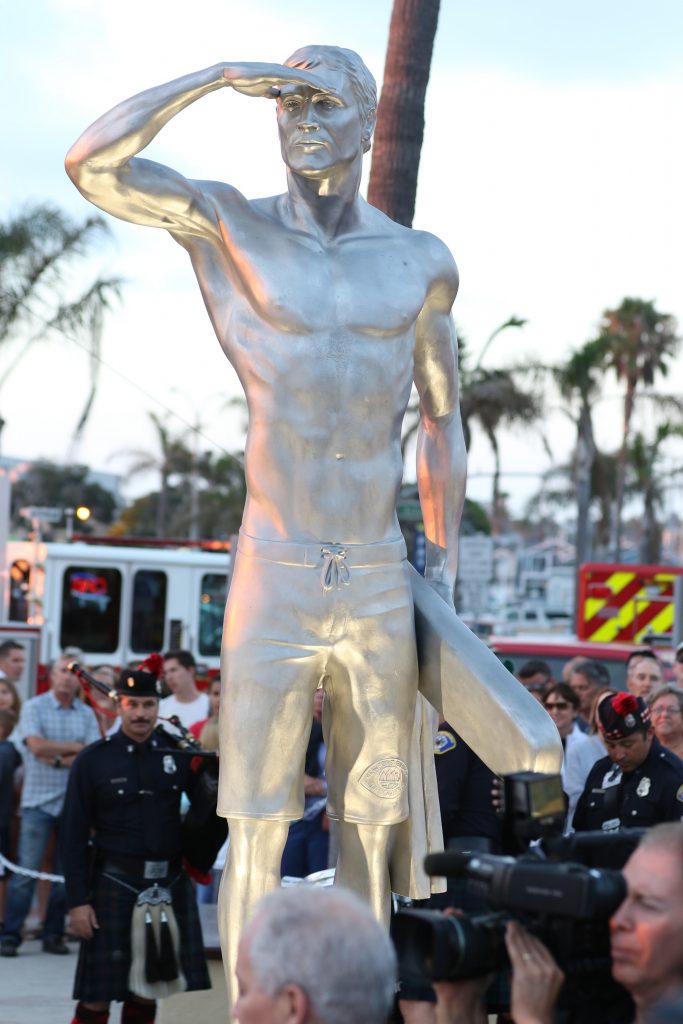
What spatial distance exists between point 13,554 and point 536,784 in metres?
16.6

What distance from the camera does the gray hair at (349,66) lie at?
3.92 meters

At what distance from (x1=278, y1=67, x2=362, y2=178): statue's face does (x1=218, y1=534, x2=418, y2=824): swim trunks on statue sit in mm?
959

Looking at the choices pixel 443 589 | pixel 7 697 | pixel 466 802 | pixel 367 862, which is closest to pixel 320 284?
pixel 443 589

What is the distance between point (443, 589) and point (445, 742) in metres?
3.06

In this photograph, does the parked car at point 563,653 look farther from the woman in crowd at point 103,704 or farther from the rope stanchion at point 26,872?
the rope stanchion at point 26,872

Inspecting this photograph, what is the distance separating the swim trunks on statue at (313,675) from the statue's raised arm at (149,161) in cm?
85

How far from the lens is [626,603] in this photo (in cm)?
1753

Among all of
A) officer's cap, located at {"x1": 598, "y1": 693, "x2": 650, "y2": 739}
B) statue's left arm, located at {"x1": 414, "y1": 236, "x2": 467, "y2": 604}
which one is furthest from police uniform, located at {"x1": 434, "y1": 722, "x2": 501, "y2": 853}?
statue's left arm, located at {"x1": 414, "y1": 236, "x2": 467, "y2": 604}

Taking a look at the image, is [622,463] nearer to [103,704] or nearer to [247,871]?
[103,704]

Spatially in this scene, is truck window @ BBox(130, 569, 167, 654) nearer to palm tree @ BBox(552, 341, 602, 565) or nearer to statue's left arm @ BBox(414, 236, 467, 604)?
statue's left arm @ BBox(414, 236, 467, 604)

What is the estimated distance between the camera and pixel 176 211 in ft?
12.8

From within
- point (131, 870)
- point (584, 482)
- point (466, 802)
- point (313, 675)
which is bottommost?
point (131, 870)

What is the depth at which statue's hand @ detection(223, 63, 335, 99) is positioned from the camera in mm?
3725

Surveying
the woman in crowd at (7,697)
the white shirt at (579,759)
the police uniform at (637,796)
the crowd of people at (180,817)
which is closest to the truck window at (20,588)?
the crowd of people at (180,817)
